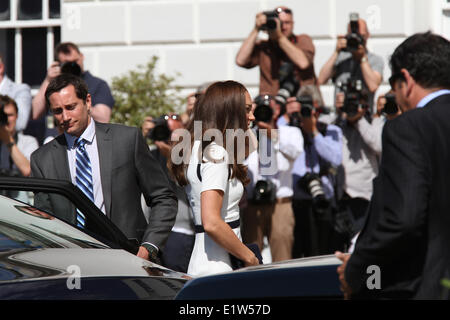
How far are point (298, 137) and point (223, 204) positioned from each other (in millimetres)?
3100

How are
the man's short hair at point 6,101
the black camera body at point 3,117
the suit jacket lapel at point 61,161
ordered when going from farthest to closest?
the man's short hair at point 6,101
the black camera body at point 3,117
the suit jacket lapel at point 61,161

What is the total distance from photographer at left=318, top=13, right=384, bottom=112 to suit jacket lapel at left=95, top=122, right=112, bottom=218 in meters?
3.45

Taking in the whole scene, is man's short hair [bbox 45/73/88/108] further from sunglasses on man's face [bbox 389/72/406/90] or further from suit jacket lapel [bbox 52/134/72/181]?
sunglasses on man's face [bbox 389/72/406/90]

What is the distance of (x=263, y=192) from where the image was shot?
741 centimetres

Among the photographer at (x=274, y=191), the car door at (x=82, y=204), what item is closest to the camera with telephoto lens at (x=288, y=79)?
the photographer at (x=274, y=191)

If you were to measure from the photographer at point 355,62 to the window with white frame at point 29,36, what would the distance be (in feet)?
12.3

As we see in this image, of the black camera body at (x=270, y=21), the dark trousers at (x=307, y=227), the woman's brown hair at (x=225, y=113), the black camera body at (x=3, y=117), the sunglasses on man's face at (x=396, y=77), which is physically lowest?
the dark trousers at (x=307, y=227)

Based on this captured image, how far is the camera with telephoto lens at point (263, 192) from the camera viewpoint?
24.3ft

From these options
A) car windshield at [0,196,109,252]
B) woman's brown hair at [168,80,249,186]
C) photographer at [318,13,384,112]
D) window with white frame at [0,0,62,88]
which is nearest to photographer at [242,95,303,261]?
photographer at [318,13,384,112]

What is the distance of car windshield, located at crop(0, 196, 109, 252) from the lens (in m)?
3.96

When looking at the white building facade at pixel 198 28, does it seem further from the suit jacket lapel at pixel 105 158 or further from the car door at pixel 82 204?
the car door at pixel 82 204

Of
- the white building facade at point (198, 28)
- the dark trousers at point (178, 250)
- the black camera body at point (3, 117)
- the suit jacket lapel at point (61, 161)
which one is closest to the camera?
the suit jacket lapel at point (61, 161)
